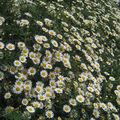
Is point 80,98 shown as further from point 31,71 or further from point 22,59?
point 22,59

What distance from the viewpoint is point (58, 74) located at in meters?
2.23

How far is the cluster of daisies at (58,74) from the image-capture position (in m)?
1.83

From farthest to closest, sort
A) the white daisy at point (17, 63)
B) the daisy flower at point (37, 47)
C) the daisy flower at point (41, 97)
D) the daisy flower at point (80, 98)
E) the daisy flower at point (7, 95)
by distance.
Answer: the daisy flower at point (37, 47)
the daisy flower at point (80, 98)
the white daisy at point (17, 63)
the daisy flower at point (41, 97)
the daisy flower at point (7, 95)

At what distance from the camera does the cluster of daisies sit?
6.00ft

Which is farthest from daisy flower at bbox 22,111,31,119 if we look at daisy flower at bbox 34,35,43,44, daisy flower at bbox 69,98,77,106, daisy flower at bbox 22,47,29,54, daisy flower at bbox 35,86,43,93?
daisy flower at bbox 34,35,43,44

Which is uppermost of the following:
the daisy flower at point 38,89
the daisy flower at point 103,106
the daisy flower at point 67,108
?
the daisy flower at point 38,89

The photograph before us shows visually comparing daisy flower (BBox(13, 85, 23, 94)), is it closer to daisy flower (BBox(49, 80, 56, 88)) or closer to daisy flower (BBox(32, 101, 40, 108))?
daisy flower (BBox(32, 101, 40, 108))

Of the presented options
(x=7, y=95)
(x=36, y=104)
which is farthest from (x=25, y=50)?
(x=36, y=104)

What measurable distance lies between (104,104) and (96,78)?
1.81 feet

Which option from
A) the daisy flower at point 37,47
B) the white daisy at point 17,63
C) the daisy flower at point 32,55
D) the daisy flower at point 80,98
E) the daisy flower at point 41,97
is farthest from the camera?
the daisy flower at point 37,47

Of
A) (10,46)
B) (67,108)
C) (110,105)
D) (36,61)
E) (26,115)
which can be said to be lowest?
(110,105)

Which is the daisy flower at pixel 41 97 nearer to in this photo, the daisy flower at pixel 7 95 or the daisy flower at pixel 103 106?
the daisy flower at pixel 7 95

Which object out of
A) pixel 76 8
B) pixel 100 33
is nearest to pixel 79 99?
pixel 100 33

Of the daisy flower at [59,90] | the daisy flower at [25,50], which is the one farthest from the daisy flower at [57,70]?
the daisy flower at [25,50]
